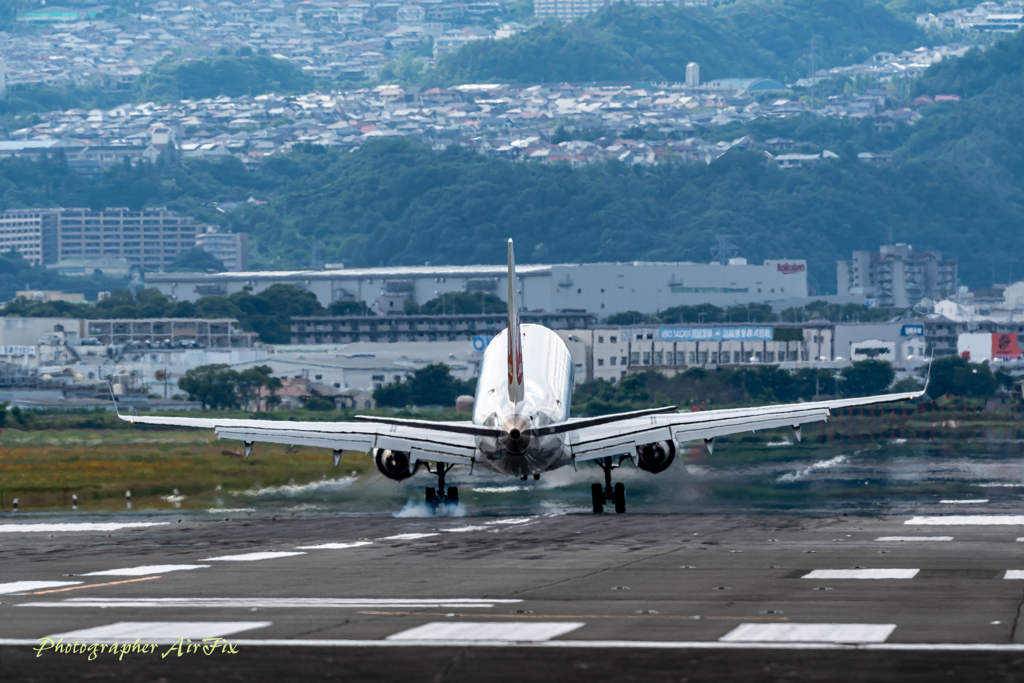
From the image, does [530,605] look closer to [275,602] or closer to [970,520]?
[275,602]

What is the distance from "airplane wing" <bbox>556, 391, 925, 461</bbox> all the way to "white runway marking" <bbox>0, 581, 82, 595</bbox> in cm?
2392

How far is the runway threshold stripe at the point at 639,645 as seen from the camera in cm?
1970

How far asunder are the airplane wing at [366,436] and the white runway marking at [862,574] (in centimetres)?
2186

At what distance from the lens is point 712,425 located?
52.6 m

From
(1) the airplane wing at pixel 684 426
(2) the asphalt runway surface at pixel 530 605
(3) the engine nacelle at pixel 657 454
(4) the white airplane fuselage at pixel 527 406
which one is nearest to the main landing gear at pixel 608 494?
(4) the white airplane fuselage at pixel 527 406

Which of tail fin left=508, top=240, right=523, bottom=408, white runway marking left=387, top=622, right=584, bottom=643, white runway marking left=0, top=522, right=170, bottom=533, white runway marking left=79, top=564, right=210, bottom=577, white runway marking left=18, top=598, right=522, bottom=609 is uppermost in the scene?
tail fin left=508, top=240, right=523, bottom=408

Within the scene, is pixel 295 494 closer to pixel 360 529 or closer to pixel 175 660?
pixel 360 529

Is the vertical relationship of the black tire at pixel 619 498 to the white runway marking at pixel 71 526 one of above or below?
above

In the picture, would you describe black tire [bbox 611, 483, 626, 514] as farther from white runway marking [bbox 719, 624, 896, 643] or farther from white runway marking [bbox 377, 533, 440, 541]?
white runway marking [bbox 719, 624, 896, 643]

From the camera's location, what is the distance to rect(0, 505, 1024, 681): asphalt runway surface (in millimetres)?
18891

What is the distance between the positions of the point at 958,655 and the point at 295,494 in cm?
5294

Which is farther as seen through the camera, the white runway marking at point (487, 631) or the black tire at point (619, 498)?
the black tire at point (619, 498)

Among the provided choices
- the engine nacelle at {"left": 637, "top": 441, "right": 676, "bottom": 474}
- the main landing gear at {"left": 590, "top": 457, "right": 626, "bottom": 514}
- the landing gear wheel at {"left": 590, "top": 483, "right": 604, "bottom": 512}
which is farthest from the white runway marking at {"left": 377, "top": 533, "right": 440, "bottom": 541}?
the landing gear wheel at {"left": 590, "top": 483, "right": 604, "bottom": 512}

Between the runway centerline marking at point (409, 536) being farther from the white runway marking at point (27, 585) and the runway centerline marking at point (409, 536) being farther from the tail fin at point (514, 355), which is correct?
the white runway marking at point (27, 585)
